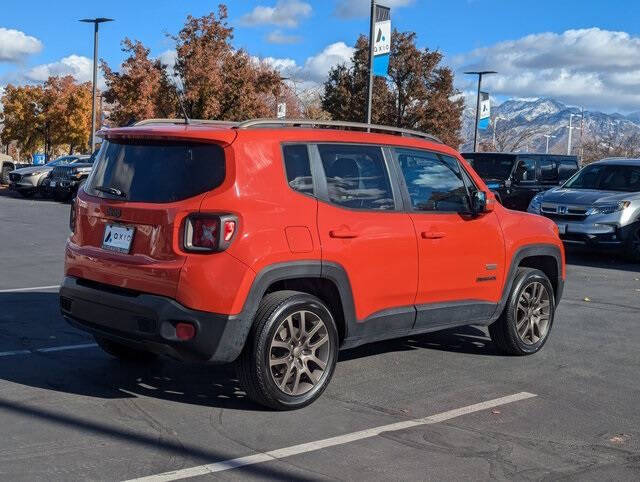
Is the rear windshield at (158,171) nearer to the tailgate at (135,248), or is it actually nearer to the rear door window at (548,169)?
the tailgate at (135,248)

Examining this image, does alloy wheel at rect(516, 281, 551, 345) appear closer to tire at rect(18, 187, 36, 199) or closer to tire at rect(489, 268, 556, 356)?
tire at rect(489, 268, 556, 356)

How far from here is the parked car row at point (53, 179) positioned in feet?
84.5

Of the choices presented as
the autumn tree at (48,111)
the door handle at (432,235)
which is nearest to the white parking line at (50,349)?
the door handle at (432,235)

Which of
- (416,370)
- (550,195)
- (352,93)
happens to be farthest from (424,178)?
(352,93)

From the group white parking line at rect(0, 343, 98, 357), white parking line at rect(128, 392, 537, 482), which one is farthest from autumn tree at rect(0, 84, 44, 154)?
white parking line at rect(128, 392, 537, 482)

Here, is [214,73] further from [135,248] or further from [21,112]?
[135,248]

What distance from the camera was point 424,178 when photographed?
20.8 ft

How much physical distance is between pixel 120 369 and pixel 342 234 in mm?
2094

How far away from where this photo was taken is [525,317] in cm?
719

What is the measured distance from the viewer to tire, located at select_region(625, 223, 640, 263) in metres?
13.9

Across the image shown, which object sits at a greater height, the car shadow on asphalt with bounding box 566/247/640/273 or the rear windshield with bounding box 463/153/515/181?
the rear windshield with bounding box 463/153/515/181

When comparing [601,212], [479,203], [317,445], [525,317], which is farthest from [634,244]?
[317,445]

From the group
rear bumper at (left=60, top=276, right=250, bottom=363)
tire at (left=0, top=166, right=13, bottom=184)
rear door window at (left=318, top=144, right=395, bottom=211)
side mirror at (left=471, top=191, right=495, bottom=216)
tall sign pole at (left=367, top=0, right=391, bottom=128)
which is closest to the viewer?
rear bumper at (left=60, top=276, right=250, bottom=363)

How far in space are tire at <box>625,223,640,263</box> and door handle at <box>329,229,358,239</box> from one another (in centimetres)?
967
